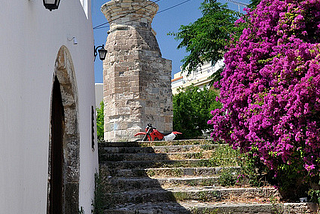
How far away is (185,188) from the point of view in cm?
634

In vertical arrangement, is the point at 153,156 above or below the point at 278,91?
below

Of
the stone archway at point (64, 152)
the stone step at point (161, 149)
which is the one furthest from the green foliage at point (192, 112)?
the stone archway at point (64, 152)

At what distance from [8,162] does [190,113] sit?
17.6 m

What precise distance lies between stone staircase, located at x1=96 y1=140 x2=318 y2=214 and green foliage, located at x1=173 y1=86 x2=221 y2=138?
970cm

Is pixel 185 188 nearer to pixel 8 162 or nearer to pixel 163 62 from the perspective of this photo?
pixel 8 162

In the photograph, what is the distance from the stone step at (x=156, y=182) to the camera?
254 inches

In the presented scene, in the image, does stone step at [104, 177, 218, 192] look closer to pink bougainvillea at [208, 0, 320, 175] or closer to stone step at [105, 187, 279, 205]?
stone step at [105, 187, 279, 205]

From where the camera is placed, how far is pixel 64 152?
3939 millimetres

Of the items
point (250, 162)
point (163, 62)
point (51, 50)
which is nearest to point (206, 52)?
point (163, 62)

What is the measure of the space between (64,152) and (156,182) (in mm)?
2855

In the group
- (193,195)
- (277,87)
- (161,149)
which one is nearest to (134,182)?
(193,195)

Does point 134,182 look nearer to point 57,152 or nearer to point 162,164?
point 162,164

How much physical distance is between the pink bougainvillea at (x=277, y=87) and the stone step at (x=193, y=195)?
2.10ft

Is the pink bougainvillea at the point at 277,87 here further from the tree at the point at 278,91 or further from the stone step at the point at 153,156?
the stone step at the point at 153,156
